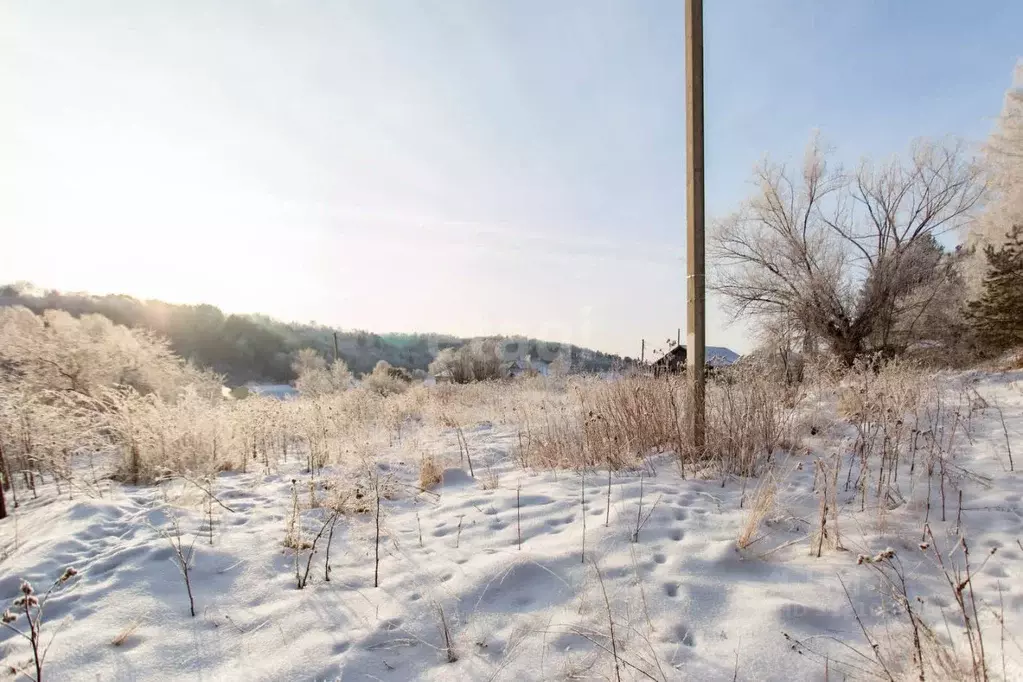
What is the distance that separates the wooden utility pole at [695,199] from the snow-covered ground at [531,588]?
0.91 meters

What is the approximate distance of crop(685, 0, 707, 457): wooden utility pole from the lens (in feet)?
12.8

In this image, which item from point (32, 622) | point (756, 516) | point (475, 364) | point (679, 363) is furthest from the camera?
point (475, 364)

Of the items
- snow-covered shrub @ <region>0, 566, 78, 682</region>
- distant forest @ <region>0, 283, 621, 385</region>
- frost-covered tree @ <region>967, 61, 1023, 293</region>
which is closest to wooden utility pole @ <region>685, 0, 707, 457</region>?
snow-covered shrub @ <region>0, 566, 78, 682</region>

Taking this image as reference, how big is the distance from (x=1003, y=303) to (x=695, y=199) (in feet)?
35.6

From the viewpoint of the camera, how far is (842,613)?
176 centimetres

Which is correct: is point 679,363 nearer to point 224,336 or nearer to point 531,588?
point 531,588

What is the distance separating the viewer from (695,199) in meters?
3.93

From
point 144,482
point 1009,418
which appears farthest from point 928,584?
point 144,482

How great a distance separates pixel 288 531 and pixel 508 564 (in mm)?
1477

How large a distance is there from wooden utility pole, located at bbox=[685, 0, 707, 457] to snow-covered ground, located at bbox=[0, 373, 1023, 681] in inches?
35.9

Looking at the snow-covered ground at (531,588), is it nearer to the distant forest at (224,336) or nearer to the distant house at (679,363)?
the distant house at (679,363)

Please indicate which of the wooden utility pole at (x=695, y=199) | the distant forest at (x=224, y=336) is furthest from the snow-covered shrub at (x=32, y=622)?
the distant forest at (x=224, y=336)

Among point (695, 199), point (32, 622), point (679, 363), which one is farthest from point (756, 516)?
point (679, 363)

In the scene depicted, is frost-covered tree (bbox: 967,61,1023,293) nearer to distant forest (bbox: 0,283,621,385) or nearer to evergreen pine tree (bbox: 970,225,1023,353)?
evergreen pine tree (bbox: 970,225,1023,353)
